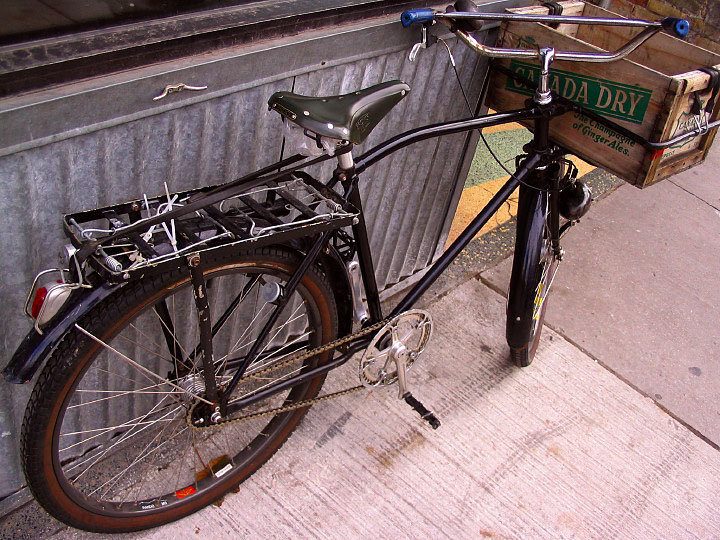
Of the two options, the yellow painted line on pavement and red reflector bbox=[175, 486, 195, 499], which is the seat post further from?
the yellow painted line on pavement

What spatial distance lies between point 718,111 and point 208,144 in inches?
74.5

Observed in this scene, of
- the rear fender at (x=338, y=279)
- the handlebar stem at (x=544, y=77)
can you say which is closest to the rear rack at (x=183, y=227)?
the rear fender at (x=338, y=279)

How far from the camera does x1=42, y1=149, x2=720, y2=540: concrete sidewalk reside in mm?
2590

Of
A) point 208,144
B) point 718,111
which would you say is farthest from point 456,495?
point 718,111

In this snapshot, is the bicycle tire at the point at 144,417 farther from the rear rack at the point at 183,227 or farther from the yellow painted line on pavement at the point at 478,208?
the yellow painted line on pavement at the point at 478,208

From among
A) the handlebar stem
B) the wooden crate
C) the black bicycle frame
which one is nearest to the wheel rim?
the black bicycle frame

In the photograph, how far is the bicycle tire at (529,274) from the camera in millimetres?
2809

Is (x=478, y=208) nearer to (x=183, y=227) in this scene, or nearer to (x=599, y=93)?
(x=599, y=93)

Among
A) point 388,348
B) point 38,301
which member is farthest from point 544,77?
point 38,301

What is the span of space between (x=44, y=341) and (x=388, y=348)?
1.23m

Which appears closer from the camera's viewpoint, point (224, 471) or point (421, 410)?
point (224, 471)

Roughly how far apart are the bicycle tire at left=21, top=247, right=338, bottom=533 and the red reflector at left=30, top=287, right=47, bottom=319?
0.33ft

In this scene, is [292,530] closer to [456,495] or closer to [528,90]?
[456,495]

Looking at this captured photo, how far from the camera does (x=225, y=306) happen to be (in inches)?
104
